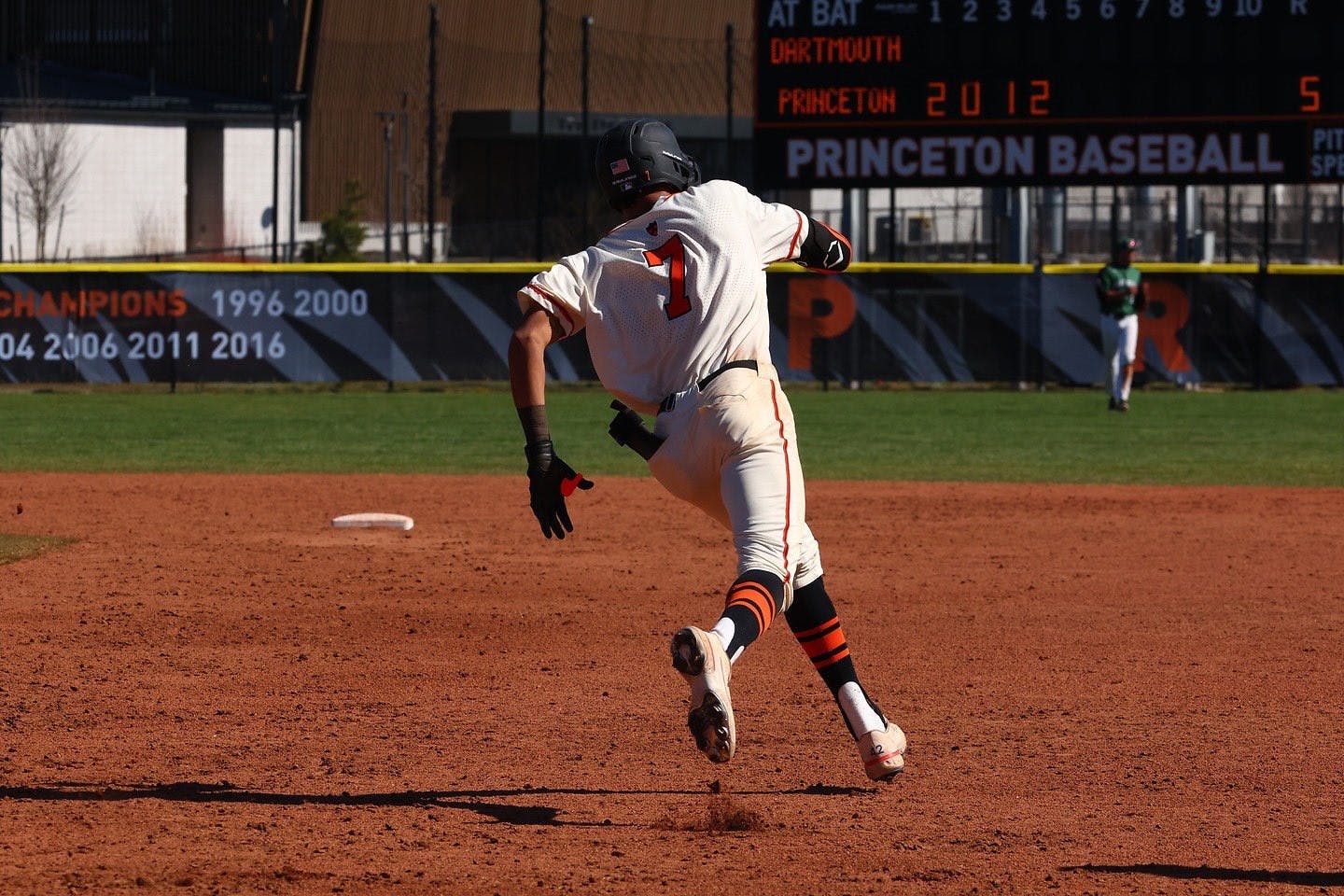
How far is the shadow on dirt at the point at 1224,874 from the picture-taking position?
4.12 meters

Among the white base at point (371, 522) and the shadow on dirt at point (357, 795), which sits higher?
the white base at point (371, 522)

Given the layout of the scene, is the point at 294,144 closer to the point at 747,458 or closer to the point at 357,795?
the point at 357,795

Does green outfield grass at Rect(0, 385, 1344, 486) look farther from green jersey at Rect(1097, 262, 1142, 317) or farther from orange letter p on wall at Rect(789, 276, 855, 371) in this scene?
green jersey at Rect(1097, 262, 1142, 317)

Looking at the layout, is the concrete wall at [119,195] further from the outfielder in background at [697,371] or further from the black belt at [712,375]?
the black belt at [712,375]

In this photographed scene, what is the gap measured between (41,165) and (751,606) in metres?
39.6

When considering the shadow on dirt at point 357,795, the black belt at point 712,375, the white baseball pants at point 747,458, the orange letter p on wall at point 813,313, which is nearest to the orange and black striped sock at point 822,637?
the white baseball pants at point 747,458

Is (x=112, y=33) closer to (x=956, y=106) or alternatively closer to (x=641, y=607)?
(x=956, y=106)

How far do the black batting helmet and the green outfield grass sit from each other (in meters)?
9.06

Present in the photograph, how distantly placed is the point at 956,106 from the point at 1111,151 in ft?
6.06

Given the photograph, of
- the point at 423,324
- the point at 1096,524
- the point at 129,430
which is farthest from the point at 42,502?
the point at 423,324

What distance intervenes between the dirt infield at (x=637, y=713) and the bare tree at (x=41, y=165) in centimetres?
3037

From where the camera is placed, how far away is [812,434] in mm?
17297

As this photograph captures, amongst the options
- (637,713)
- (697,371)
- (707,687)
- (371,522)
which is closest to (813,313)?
(371,522)

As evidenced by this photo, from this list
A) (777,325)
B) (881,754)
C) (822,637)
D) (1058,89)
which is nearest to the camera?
(881,754)
